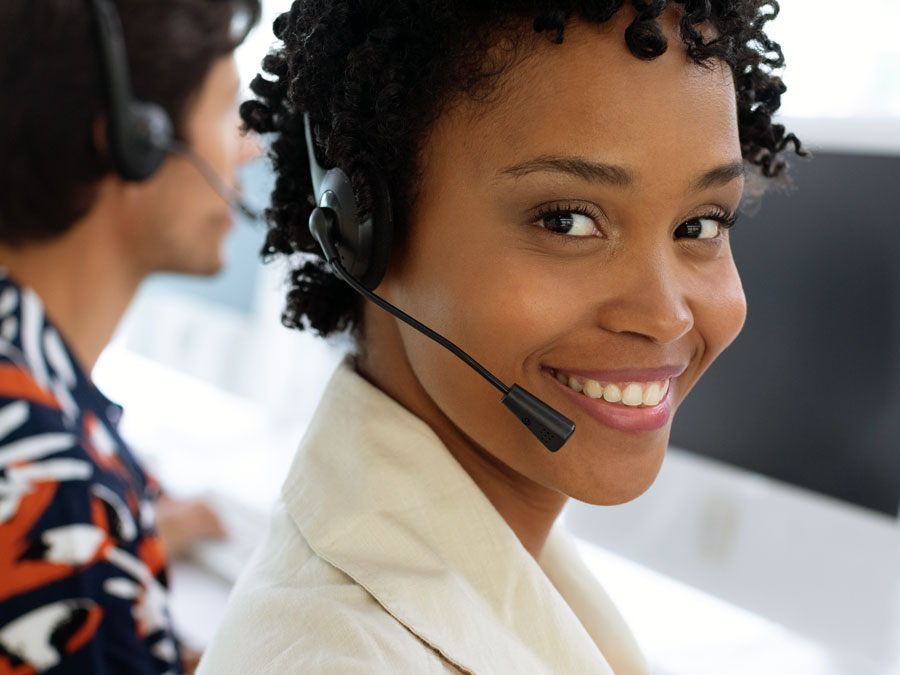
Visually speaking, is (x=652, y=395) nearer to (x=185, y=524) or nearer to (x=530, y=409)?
(x=530, y=409)

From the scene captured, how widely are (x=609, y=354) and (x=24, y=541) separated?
2.40ft

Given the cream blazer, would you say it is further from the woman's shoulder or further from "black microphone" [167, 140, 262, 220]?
"black microphone" [167, 140, 262, 220]

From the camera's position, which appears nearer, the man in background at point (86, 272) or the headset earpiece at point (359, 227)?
the headset earpiece at point (359, 227)

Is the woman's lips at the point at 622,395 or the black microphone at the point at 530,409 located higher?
the woman's lips at the point at 622,395

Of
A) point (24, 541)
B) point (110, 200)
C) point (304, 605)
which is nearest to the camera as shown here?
point (304, 605)

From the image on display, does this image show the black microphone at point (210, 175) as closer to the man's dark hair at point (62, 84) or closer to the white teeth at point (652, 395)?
the man's dark hair at point (62, 84)

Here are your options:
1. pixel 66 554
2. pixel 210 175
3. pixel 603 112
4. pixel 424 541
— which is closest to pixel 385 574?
pixel 424 541

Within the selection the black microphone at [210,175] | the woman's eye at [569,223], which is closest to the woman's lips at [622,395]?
the woman's eye at [569,223]

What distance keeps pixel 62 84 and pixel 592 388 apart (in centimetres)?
96

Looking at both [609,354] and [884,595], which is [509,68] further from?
[884,595]

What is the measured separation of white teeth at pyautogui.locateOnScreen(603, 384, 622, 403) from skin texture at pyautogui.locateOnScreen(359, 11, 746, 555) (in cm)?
2

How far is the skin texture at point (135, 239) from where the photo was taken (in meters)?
1.33

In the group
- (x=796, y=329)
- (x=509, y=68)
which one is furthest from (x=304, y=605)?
(x=796, y=329)

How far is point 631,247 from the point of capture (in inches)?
26.5
